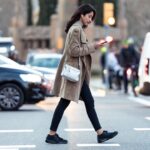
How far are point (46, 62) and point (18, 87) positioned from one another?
10077 millimetres

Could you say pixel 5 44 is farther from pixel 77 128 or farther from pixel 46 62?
pixel 77 128

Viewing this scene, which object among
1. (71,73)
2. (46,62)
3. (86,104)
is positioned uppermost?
(71,73)

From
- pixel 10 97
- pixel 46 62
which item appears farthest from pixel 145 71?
pixel 46 62

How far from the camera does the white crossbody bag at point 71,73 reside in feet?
40.2

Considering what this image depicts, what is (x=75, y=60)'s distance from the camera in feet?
40.7

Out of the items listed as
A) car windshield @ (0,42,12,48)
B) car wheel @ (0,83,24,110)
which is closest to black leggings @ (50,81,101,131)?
car wheel @ (0,83,24,110)

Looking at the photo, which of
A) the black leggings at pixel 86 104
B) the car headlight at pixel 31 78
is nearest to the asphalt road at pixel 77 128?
the black leggings at pixel 86 104

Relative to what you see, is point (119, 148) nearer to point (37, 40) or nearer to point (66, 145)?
point (66, 145)

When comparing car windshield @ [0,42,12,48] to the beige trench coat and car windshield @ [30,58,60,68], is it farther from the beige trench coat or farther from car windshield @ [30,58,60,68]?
the beige trench coat

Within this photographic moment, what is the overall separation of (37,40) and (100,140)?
66.6 m

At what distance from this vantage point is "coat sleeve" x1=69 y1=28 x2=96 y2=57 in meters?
12.3

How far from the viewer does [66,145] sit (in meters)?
12.4

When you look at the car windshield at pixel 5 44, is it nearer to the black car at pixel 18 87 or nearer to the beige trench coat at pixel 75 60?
the black car at pixel 18 87

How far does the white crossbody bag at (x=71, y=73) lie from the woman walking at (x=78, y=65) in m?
0.08
